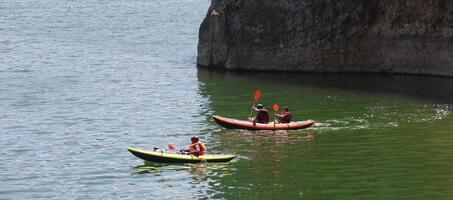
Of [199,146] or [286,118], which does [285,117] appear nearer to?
[286,118]

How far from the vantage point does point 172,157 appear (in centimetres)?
4131

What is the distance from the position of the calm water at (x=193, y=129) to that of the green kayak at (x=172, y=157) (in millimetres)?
322

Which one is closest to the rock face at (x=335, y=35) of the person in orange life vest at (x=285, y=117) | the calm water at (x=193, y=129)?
the calm water at (x=193, y=129)

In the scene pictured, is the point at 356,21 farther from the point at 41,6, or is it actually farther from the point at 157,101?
the point at 41,6

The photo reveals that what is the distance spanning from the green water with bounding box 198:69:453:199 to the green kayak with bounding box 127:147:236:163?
75 centimetres

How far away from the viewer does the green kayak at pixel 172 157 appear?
135ft

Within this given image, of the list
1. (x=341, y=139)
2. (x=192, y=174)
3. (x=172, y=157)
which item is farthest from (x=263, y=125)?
(x=192, y=174)

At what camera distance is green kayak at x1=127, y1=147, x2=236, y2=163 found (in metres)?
41.3

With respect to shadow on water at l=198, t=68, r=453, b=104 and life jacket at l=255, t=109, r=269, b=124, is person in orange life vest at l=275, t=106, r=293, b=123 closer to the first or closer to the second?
life jacket at l=255, t=109, r=269, b=124

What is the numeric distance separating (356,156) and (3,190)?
47.7 feet

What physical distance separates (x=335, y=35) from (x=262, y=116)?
1634 centimetres

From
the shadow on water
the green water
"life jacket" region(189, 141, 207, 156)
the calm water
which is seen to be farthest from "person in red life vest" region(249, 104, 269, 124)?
the shadow on water

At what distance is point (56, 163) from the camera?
4234 cm

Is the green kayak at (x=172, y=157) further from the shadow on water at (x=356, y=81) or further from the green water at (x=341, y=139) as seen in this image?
the shadow on water at (x=356, y=81)
